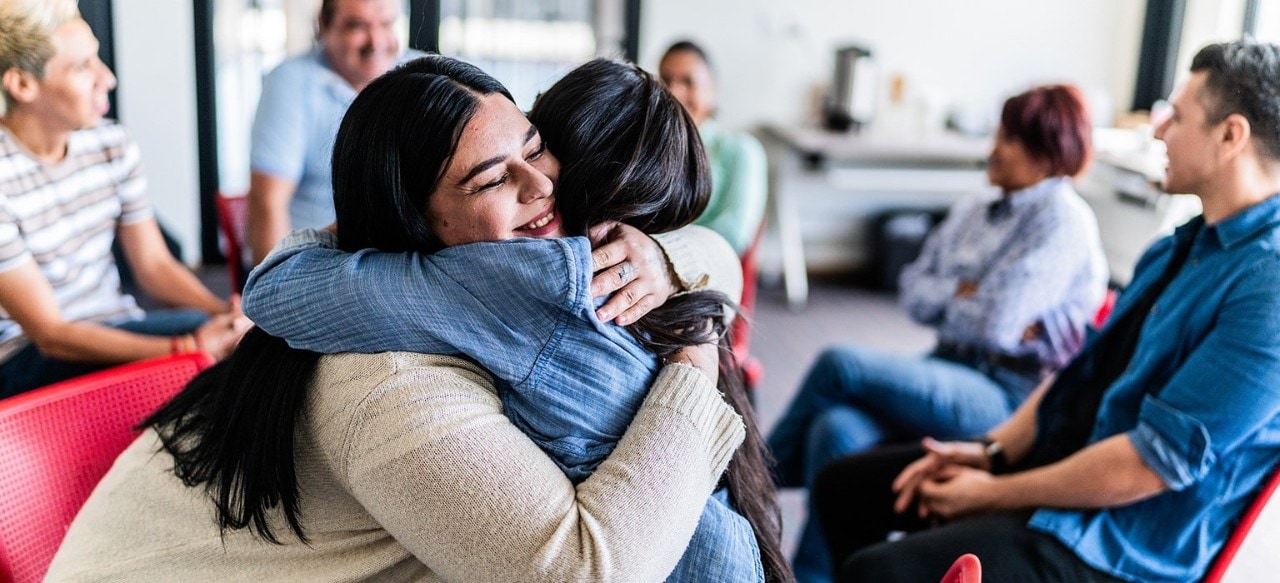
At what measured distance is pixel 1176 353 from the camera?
156cm

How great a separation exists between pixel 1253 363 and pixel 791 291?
3.47 meters

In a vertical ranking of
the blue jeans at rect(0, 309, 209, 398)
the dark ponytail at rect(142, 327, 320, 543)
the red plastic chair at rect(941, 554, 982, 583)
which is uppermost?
the dark ponytail at rect(142, 327, 320, 543)

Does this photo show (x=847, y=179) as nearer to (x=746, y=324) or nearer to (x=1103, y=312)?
(x=1103, y=312)

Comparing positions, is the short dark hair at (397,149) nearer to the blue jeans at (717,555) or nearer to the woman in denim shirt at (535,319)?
the woman in denim shirt at (535,319)

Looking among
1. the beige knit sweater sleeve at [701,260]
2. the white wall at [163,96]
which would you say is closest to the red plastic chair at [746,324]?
the beige knit sweater sleeve at [701,260]

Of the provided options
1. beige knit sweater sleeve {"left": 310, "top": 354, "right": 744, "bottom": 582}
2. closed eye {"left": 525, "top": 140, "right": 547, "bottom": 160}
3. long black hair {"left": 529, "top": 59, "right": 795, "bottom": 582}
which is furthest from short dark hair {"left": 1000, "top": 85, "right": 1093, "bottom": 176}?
beige knit sweater sleeve {"left": 310, "top": 354, "right": 744, "bottom": 582}

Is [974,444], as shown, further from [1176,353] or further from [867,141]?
[867,141]

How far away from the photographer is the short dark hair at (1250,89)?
152 cm

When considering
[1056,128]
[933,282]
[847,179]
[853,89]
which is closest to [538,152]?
[933,282]

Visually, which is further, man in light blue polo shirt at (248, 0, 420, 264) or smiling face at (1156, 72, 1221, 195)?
man in light blue polo shirt at (248, 0, 420, 264)

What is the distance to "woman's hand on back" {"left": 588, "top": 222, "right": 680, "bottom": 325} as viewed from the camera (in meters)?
1.16

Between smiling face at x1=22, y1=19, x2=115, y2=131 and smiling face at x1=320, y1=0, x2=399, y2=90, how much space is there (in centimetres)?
63

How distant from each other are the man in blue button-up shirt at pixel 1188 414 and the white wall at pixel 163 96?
4022 millimetres

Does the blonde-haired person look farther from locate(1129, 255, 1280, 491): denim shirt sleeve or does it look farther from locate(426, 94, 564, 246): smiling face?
locate(1129, 255, 1280, 491): denim shirt sleeve
